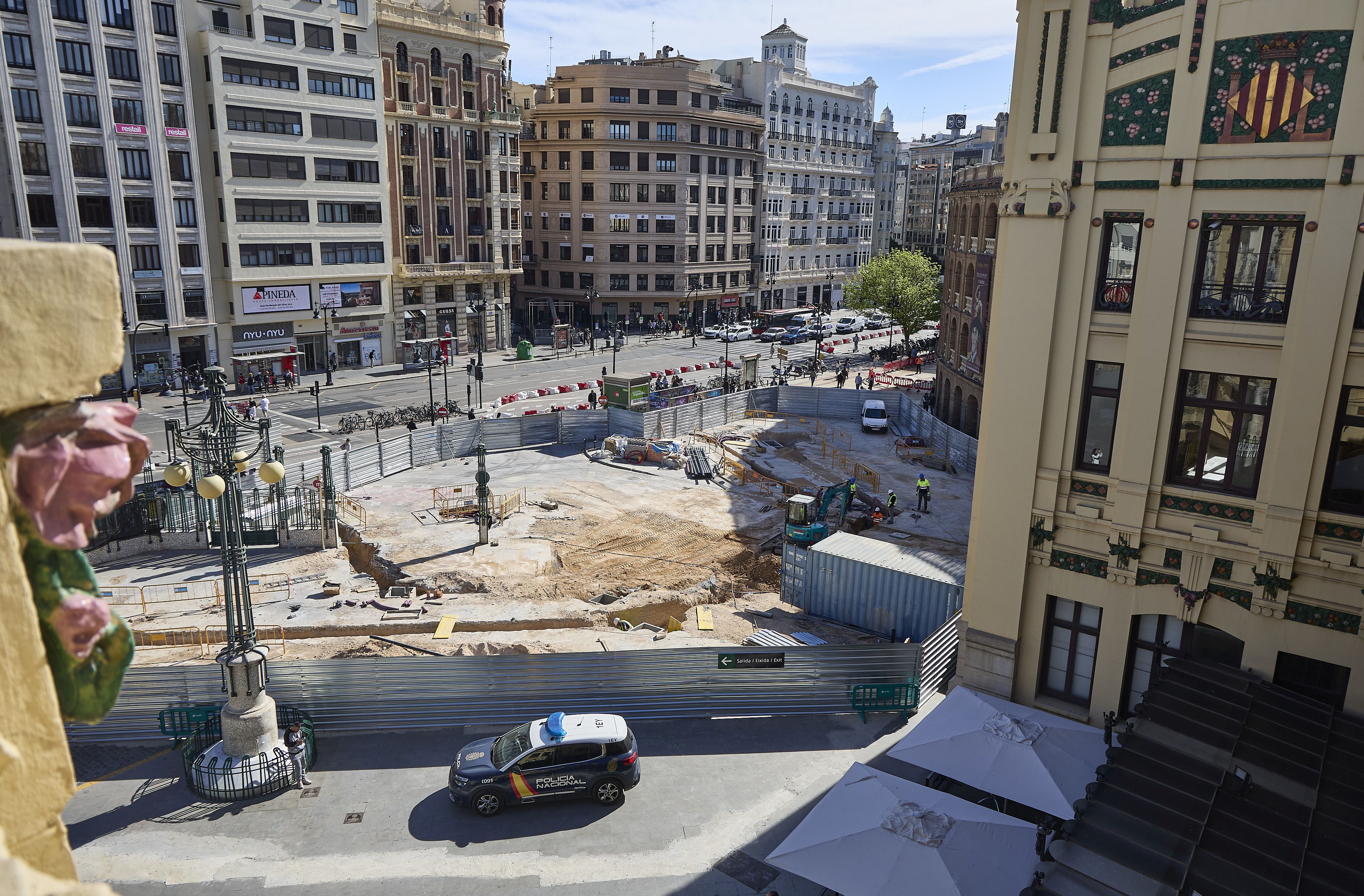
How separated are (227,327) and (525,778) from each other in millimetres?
52501

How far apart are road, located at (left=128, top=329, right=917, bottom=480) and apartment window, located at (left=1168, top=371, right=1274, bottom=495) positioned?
34923 millimetres

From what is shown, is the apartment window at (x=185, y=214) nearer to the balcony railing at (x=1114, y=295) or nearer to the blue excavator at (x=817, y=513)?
the blue excavator at (x=817, y=513)

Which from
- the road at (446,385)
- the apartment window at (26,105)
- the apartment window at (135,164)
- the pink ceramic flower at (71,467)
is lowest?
the road at (446,385)

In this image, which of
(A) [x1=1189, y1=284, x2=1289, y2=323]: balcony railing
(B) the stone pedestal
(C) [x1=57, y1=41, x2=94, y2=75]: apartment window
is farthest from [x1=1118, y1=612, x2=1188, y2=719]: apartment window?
(C) [x1=57, y1=41, x2=94, y2=75]: apartment window

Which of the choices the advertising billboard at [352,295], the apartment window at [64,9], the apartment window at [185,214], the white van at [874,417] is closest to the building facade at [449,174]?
the advertising billboard at [352,295]

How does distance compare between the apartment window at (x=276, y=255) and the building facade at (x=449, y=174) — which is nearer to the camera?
the apartment window at (x=276, y=255)

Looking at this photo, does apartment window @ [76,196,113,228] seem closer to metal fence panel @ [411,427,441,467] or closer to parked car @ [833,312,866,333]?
metal fence panel @ [411,427,441,467]

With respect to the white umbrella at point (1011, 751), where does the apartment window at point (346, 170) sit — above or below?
above

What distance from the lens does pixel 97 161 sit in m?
52.6

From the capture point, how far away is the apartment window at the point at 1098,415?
656 inches

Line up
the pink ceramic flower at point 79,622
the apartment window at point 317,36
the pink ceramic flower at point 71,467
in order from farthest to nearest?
the apartment window at point 317,36 < the pink ceramic flower at point 79,622 < the pink ceramic flower at point 71,467

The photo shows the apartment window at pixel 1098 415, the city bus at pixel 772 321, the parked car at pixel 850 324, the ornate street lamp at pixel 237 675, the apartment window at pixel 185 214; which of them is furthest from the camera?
the parked car at pixel 850 324

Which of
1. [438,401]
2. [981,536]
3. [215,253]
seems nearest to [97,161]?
[215,253]

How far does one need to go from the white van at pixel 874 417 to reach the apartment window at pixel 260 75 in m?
42.7
